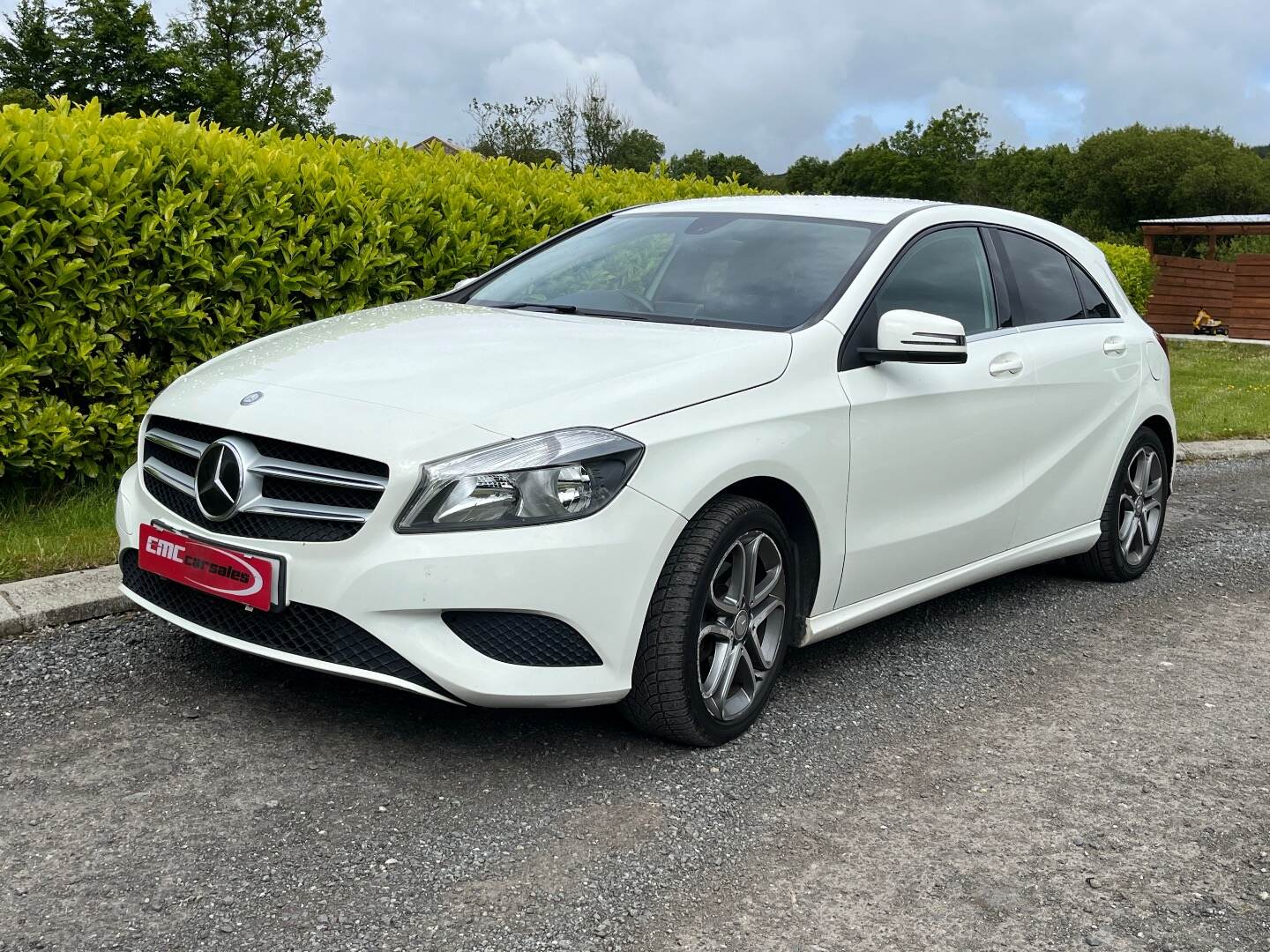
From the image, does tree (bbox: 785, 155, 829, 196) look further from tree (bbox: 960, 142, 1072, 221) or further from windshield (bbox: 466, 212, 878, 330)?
windshield (bbox: 466, 212, 878, 330)

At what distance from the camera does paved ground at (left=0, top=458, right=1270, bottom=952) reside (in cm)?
293

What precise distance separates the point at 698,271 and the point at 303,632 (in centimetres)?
197

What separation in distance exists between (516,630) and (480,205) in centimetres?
448

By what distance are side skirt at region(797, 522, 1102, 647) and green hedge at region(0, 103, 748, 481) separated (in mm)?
3354

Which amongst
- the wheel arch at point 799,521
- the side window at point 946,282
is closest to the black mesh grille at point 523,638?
the wheel arch at point 799,521

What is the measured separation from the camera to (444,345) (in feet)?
13.5

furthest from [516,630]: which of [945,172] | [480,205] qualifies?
[945,172]

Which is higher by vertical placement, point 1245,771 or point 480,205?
point 480,205

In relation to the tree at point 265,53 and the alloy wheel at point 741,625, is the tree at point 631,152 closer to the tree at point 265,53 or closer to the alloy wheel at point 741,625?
the tree at point 265,53

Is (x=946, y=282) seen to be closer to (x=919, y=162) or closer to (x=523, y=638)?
(x=523, y=638)

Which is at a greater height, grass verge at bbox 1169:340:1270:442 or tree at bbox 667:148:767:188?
tree at bbox 667:148:767:188

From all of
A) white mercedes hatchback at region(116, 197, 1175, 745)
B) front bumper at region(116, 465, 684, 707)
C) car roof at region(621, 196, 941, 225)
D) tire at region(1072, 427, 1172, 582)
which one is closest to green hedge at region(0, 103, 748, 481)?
white mercedes hatchback at region(116, 197, 1175, 745)

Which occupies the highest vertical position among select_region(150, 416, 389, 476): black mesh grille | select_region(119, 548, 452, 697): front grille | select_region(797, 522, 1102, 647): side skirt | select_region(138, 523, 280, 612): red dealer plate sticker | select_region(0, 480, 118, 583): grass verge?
select_region(150, 416, 389, 476): black mesh grille

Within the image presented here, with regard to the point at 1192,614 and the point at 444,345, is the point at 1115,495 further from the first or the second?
the point at 444,345
